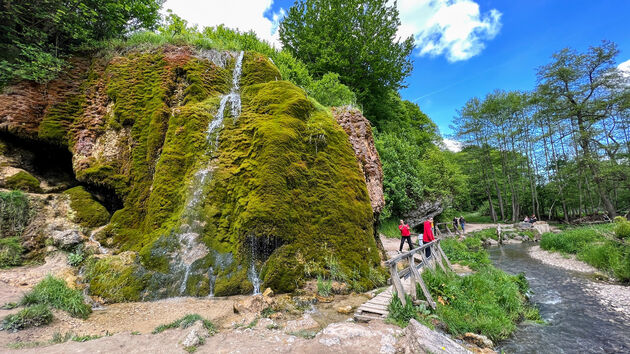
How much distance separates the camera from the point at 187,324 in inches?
198

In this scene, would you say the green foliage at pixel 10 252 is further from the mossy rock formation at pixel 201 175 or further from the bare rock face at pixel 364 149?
the bare rock face at pixel 364 149

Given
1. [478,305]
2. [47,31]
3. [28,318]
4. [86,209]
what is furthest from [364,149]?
[47,31]

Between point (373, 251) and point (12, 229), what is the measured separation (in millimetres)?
11158

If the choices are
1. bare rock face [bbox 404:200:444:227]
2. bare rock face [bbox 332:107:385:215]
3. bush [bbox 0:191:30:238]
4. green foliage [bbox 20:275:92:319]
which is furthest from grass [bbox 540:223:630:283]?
bush [bbox 0:191:30:238]

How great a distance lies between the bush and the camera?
7.64m

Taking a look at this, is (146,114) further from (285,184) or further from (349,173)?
Answer: (349,173)

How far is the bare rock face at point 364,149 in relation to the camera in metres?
11.8

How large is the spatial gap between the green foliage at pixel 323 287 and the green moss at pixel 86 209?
763 centimetres

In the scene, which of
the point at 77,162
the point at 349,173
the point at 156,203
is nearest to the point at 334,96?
the point at 349,173

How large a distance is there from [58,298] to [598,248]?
2056cm

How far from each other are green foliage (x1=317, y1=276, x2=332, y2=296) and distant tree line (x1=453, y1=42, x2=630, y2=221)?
1048 inches

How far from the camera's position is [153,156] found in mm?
9664

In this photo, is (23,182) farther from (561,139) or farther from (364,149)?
(561,139)

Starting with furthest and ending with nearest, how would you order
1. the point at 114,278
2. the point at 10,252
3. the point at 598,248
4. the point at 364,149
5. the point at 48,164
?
1. the point at 598,248
2. the point at 364,149
3. the point at 48,164
4. the point at 10,252
5. the point at 114,278
